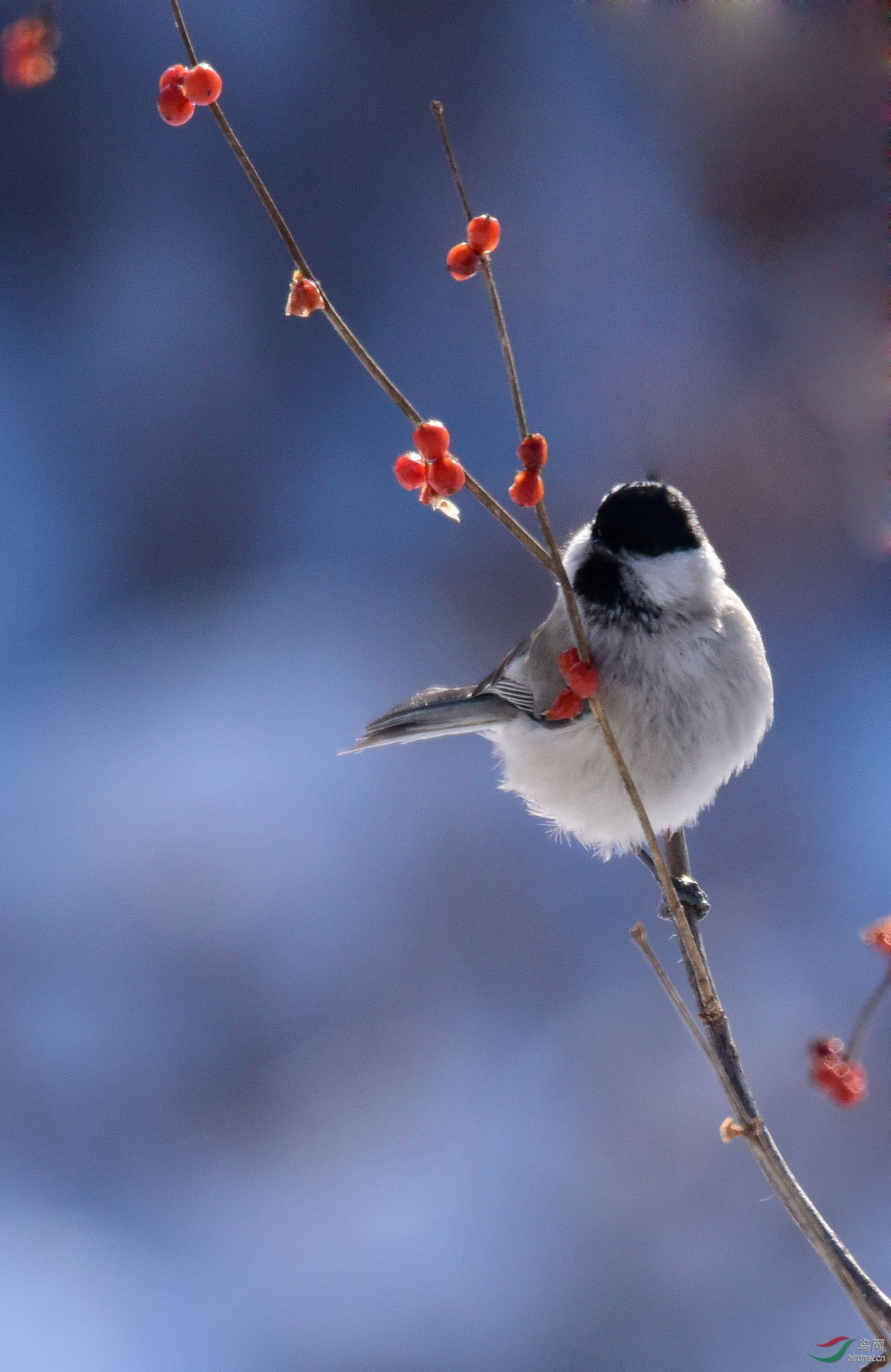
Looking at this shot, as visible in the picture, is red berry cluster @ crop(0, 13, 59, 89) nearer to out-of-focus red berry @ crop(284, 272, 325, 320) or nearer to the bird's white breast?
out-of-focus red berry @ crop(284, 272, 325, 320)

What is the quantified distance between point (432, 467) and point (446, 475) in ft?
0.04

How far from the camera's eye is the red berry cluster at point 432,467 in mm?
503

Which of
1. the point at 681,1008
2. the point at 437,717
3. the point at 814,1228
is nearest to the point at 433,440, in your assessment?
the point at 681,1008

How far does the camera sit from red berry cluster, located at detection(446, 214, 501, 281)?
0.50 metres

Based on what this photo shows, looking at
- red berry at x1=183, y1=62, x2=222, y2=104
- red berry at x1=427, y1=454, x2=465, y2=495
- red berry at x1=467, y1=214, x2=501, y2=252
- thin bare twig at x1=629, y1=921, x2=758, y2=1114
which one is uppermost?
red berry at x1=183, y1=62, x2=222, y2=104

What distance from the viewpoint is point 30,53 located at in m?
0.57

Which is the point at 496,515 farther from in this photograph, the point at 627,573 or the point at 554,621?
the point at 554,621

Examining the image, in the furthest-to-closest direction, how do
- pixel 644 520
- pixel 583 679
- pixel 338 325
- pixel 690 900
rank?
pixel 690 900, pixel 644 520, pixel 583 679, pixel 338 325

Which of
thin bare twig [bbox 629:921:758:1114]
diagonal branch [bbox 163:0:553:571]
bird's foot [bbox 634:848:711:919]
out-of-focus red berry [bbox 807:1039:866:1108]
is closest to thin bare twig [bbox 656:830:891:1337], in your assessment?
thin bare twig [bbox 629:921:758:1114]

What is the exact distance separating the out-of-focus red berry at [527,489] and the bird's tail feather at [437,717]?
0.49m

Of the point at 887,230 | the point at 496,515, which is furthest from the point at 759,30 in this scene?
the point at 496,515

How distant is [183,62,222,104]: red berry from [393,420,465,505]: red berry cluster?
167 mm

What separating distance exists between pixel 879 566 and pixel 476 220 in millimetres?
1178

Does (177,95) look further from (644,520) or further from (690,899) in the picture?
(690,899)
